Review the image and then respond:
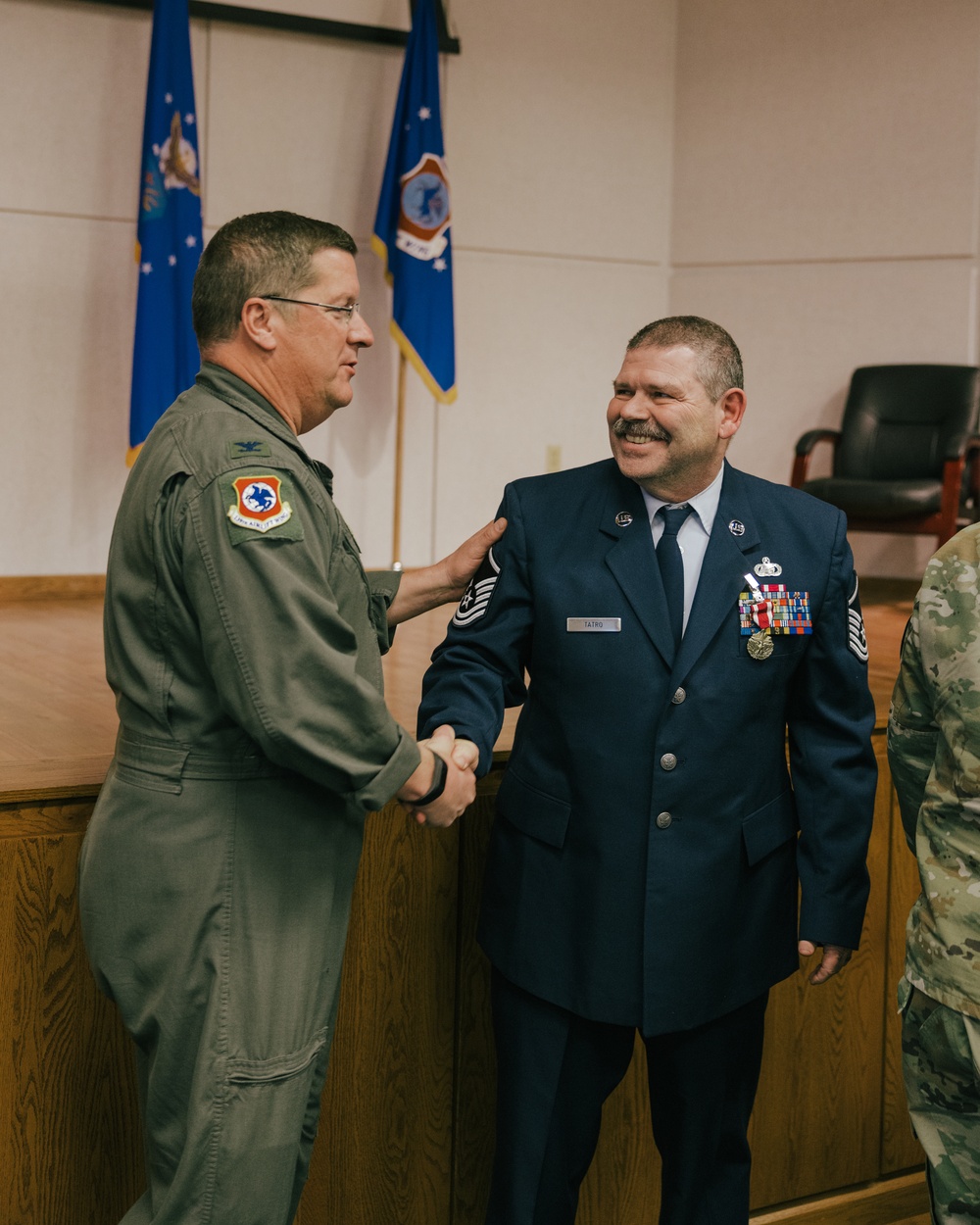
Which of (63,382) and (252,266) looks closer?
(252,266)

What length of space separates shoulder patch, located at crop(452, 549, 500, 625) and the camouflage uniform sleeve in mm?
570

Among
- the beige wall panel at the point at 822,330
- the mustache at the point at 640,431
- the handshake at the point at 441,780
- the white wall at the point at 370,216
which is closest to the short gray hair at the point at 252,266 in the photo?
the mustache at the point at 640,431

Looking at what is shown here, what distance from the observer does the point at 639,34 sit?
6453mm

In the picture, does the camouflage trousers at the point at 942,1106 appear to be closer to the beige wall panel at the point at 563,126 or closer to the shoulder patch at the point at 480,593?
the shoulder patch at the point at 480,593

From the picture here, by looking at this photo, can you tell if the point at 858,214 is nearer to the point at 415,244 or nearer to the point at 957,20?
the point at 957,20

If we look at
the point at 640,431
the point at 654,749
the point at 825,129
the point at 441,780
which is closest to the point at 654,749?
the point at 654,749

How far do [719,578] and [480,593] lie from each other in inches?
13.4

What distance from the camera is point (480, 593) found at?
6.53 feet

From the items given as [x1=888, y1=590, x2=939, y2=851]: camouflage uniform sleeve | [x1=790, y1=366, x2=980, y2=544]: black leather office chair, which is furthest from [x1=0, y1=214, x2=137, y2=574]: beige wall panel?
[x1=888, y1=590, x2=939, y2=851]: camouflage uniform sleeve

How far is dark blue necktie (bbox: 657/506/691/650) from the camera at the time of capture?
6.26 ft

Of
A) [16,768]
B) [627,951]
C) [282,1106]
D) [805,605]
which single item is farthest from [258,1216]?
[805,605]

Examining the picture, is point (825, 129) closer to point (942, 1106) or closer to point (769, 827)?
point (769, 827)

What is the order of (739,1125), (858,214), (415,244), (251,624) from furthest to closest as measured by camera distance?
(858,214) → (415,244) → (739,1125) → (251,624)

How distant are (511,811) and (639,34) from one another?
5.40 metres
